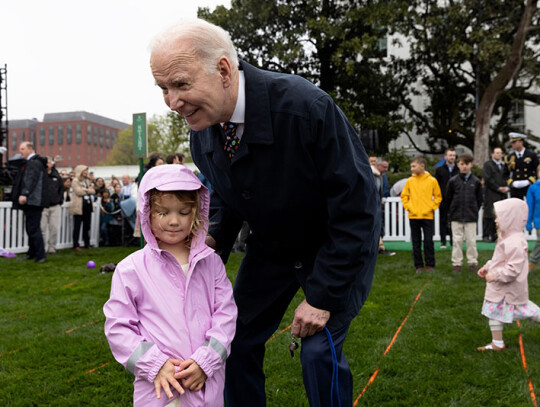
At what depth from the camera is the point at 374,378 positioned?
3.49m

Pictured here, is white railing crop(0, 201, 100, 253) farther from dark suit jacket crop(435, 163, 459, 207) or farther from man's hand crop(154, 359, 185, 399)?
man's hand crop(154, 359, 185, 399)

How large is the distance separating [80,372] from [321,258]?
2537 mm

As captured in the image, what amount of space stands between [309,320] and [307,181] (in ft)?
1.73

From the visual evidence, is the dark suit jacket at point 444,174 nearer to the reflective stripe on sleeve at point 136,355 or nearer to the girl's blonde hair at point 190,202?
the girl's blonde hair at point 190,202

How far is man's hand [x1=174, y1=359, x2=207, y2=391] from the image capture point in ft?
6.25

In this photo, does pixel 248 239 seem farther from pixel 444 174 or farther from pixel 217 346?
pixel 444 174

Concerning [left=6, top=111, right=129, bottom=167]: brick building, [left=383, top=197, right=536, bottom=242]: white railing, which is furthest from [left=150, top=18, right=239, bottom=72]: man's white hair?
[left=6, top=111, right=129, bottom=167]: brick building

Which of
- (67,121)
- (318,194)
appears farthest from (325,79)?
(67,121)

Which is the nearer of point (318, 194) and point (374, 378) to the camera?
point (318, 194)

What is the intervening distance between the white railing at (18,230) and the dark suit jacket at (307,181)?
9523 millimetres

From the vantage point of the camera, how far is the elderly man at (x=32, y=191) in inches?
355

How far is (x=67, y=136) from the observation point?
113 meters

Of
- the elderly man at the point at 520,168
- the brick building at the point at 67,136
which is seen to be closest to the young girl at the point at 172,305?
the elderly man at the point at 520,168

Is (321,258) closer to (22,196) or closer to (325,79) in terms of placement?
(22,196)
